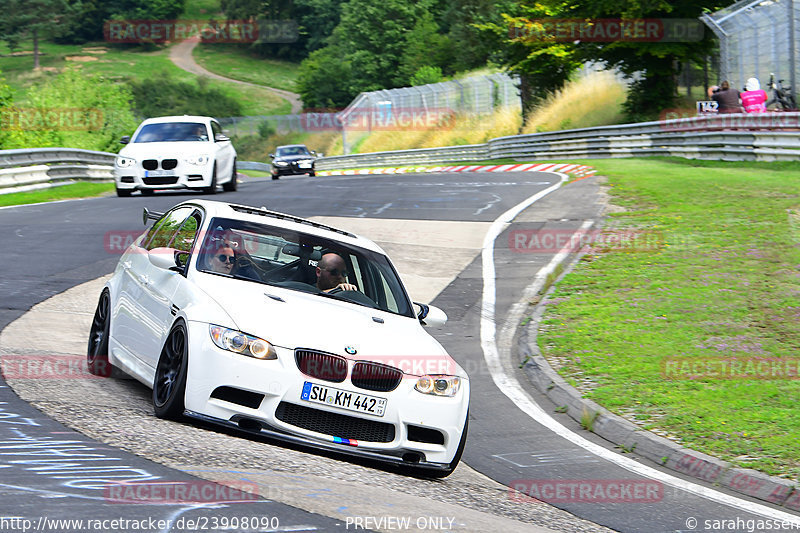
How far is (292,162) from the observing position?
4650 cm

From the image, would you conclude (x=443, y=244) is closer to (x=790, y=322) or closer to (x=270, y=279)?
(x=790, y=322)

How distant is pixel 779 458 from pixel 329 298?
349 centimetres

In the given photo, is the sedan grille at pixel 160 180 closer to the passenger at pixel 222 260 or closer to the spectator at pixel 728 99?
the passenger at pixel 222 260

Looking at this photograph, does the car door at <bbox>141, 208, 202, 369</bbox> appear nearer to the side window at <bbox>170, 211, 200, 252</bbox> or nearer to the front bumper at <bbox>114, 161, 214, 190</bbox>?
the side window at <bbox>170, 211, 200, 252</bbox>

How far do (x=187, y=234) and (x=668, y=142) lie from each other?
85.7ft

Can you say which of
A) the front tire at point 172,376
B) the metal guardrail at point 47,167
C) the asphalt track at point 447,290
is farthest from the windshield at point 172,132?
the front tire at point 172,376

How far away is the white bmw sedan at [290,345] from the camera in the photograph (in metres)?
6.26

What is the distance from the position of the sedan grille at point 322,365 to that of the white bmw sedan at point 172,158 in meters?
16.5

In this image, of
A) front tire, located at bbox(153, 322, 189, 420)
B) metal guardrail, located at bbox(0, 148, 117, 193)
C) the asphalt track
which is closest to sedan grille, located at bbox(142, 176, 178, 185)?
the asphalt track

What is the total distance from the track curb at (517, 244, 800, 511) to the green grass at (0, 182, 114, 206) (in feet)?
56.1

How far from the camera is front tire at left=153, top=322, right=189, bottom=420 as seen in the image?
634 centimetres

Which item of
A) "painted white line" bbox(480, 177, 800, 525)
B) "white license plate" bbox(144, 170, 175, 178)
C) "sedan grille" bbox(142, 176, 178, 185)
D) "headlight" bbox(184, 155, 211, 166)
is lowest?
"painted white line" bbox(480, 177, 800, 525)

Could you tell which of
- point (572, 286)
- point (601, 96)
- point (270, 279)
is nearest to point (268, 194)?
point (572, 286)

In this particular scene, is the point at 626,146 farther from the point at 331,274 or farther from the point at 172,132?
the point at 331,274
